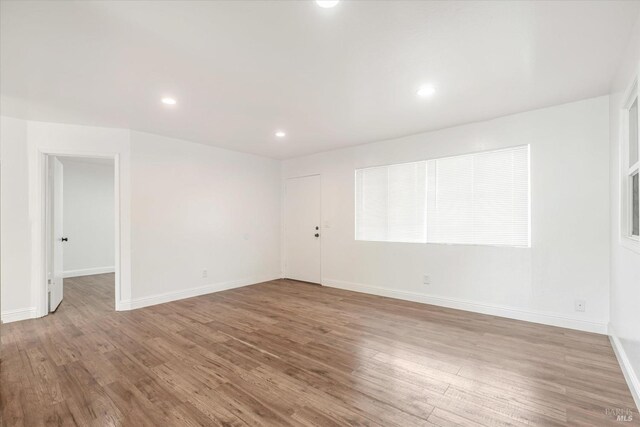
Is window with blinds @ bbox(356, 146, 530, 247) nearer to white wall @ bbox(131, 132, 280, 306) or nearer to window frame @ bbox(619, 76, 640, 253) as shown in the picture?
window frame @ bbox(619, 76, 640, 253)

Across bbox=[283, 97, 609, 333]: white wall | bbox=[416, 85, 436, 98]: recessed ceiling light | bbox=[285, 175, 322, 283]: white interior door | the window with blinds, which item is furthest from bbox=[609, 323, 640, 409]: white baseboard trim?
bbox=[285, 175, 322, 283]: white interior door

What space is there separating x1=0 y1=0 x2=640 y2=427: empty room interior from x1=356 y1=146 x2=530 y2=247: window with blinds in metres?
0.03

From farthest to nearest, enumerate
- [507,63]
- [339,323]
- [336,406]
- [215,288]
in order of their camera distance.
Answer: [215,288] → [339,323] → [507,63] → [336,406]

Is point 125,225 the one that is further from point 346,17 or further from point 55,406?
point 346,17

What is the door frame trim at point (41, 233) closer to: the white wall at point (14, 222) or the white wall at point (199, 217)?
the white wall at point (14, 222)

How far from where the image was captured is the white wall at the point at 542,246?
308 cm

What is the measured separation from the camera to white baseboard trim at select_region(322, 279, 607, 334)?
3.13 m

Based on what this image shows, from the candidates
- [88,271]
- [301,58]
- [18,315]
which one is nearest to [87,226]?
[88,271]

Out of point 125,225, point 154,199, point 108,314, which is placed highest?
point 154,199

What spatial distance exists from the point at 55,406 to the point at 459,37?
3775mm

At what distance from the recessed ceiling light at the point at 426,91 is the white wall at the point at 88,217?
6.59m

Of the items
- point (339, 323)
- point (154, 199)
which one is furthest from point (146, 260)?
point (339, 323)

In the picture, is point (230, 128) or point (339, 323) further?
point (230, 128)

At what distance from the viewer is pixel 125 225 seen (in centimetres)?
409
